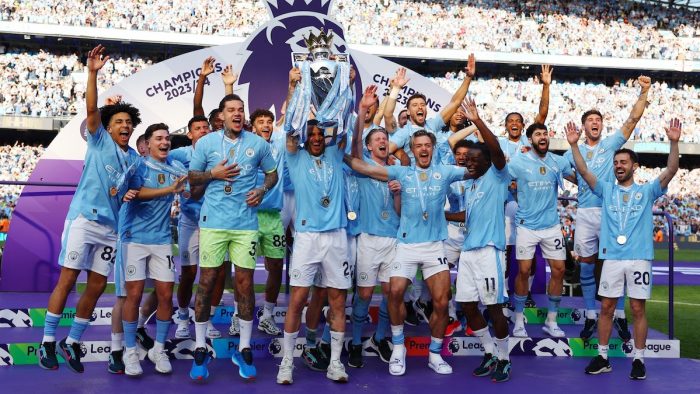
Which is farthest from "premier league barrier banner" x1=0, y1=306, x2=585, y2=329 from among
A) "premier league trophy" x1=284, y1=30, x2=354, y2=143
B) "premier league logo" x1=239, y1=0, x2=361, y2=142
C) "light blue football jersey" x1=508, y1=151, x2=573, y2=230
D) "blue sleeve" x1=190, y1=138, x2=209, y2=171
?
"premier league logo" x1=239, y1=0, x2=361, y2=142

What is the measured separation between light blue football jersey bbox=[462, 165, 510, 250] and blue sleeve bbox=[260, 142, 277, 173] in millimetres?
1721

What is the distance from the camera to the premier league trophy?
6.14 m

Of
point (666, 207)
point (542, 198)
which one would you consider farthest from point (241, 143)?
point (666, 207)

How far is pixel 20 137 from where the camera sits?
33.2 meters

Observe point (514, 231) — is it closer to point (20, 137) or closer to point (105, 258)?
point (105, 258)

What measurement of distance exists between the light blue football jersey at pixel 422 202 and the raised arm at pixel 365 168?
0.09m

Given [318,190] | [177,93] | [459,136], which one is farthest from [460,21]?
[318,190]

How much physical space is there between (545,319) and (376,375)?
9.06ft

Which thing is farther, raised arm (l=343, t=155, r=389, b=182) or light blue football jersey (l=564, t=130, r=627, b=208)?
light blue football jersey (l=564, t=130, r=627, b=208)

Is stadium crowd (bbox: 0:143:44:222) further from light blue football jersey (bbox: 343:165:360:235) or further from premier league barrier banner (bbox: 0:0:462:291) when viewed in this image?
light blue football jersey (bbox: 343:165:360:235)

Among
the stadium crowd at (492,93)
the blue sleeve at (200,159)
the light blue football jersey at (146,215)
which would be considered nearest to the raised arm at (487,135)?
the blue sleeve at (200,159)

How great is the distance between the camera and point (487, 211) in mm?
6508

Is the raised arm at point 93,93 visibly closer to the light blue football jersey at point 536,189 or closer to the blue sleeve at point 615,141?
the light blue football jersey at point 536,189

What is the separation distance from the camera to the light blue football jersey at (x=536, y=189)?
7.64 m
